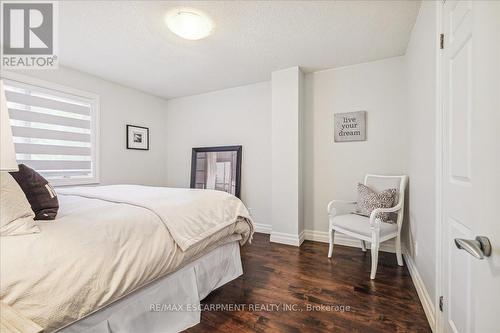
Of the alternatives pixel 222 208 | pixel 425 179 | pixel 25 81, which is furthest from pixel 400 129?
pixel 25 81

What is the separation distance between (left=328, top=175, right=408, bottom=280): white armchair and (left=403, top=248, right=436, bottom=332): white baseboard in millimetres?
188

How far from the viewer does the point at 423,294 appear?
169cm

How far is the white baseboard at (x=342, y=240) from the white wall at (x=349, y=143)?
86 mm

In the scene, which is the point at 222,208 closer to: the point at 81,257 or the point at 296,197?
the point at 81,257

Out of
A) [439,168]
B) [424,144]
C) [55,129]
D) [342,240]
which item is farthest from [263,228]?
[55,129]

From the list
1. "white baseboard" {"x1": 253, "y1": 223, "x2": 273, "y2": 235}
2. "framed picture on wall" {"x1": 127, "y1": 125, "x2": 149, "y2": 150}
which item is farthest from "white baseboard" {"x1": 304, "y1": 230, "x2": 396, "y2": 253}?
"framed picture on wall" {"x1": 127, "y1": 125, "x2": 149, "y2": 150}

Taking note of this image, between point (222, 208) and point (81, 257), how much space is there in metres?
1.02

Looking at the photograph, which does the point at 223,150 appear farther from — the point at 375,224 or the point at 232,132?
the point at 375,224

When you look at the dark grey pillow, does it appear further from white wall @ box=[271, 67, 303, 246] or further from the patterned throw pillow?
the patterned throw pillow

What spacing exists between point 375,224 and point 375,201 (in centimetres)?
41

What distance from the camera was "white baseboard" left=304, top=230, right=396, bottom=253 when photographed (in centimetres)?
272

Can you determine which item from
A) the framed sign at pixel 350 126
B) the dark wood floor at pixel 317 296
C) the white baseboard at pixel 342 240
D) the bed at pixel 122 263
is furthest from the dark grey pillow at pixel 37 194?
the framed sign at pixel 350 126

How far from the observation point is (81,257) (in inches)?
38.0

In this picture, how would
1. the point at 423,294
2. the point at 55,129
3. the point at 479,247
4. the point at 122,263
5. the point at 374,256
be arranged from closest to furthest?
the point at 479,247 → the point at 122,263 → the point at 423,294 → the point at 374,256 → the point at 55,129
